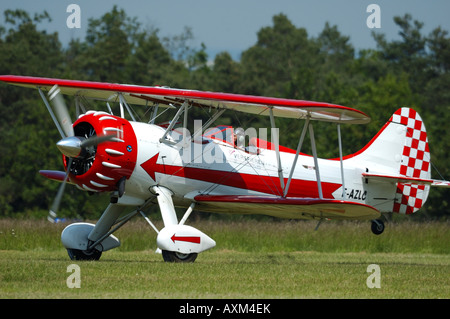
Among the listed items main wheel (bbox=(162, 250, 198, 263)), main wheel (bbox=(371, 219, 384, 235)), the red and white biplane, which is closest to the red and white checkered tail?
the red and white biplane

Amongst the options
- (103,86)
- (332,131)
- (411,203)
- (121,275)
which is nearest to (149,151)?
(103,86)

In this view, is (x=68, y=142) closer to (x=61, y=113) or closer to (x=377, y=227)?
(x=61, y=113)

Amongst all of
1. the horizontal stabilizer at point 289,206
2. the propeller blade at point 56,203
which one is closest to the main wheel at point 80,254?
the propeller blade at point 56,203

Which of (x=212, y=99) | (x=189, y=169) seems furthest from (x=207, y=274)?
(x=212, y=99)

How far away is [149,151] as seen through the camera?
13.3 meters

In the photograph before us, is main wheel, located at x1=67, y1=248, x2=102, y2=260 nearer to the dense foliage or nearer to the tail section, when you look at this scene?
the tail section

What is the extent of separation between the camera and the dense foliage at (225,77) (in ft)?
131

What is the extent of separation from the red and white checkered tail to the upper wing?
3.44 m

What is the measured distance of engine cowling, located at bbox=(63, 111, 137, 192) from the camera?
1270 centimetres

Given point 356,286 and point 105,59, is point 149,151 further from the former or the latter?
point 105,59

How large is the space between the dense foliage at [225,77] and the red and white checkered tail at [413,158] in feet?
61.3

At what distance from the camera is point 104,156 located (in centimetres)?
1269

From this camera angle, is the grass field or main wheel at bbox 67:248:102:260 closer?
the grass field

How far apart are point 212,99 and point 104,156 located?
81.0 inches
